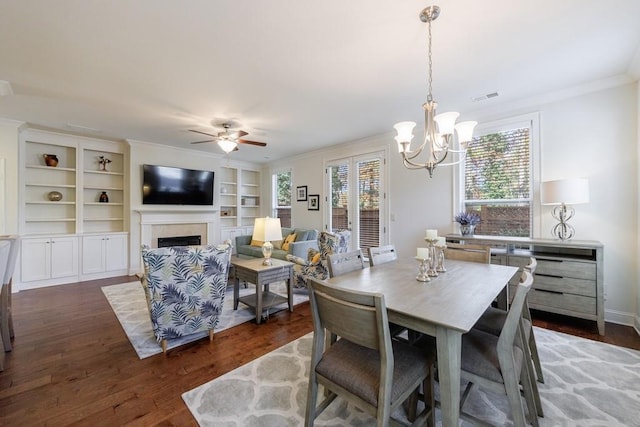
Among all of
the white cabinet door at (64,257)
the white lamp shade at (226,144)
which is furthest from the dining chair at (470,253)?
the white cabinet door at (64,257)

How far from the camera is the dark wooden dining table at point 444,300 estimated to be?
1.18m

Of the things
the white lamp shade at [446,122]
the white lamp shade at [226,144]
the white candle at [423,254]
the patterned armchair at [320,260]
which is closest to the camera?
the white candle at [423,254]

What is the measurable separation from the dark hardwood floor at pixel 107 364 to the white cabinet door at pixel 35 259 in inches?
45.5

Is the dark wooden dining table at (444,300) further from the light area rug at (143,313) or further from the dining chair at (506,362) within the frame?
the light area rug at (143,313)

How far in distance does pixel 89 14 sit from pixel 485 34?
2.93 m

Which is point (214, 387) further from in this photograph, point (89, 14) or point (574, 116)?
point (574, 116)

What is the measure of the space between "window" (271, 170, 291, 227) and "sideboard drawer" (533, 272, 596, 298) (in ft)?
17.1

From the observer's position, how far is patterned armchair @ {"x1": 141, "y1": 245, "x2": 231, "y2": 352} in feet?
7.35

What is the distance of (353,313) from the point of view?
3.94 feet

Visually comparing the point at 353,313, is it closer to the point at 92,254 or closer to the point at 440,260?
the point at 440,260

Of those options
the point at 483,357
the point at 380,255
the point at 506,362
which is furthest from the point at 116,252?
the point at 506,362

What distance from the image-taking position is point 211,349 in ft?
8.14

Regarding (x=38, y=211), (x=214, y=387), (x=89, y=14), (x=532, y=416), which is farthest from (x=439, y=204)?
(x=38, y=211)

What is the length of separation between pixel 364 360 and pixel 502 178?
11.0ft
